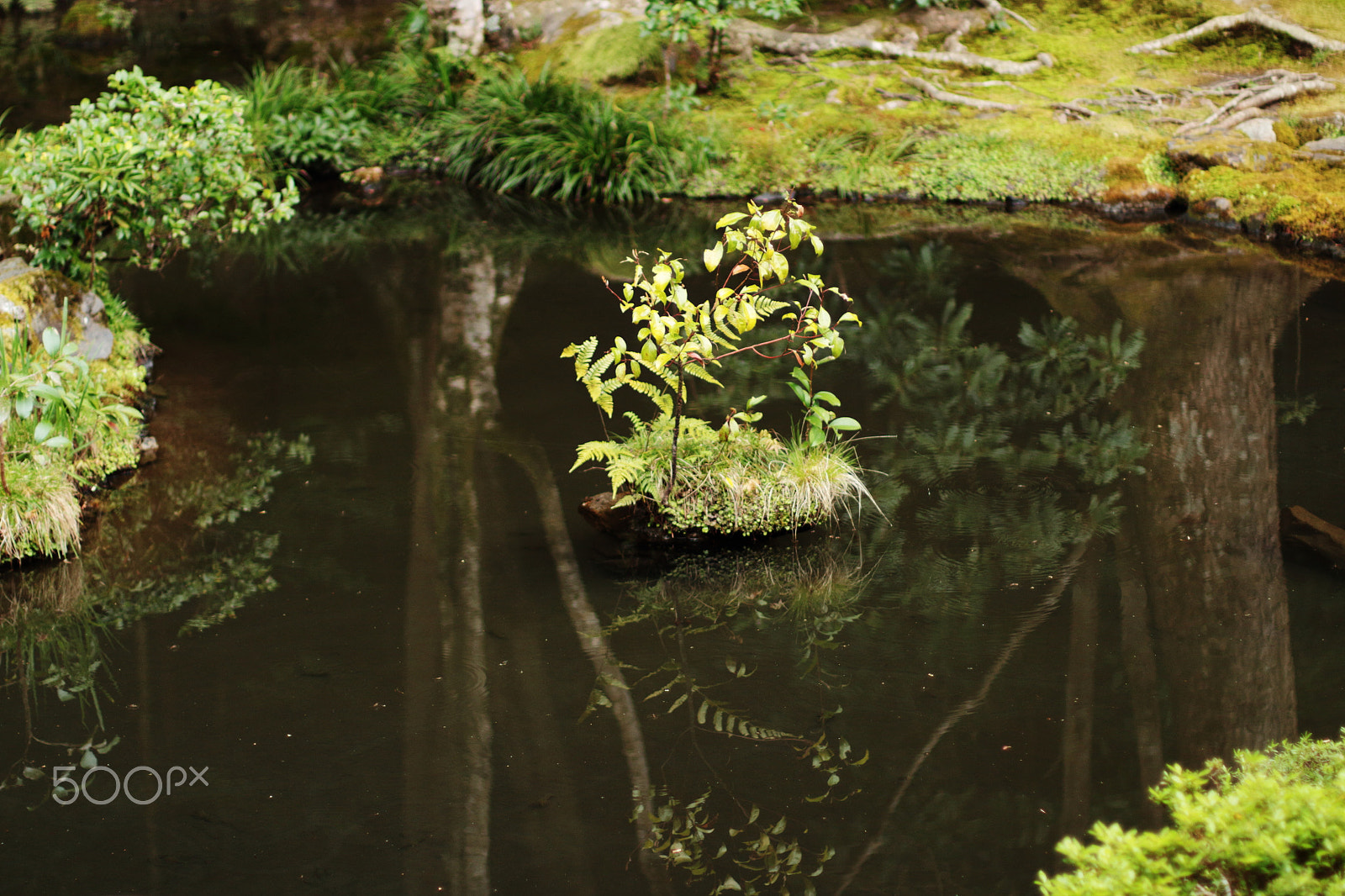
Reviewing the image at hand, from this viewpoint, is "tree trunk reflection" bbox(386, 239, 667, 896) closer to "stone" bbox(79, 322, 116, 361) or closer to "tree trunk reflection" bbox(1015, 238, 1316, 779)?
"stone" bbox(79, 322, 116, 361)

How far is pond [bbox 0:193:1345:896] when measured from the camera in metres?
3.70

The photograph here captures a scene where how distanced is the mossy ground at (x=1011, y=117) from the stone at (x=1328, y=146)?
229 millimetres

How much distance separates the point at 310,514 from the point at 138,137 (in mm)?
2752

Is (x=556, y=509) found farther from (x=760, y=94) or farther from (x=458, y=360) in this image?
(x=760, y=94)

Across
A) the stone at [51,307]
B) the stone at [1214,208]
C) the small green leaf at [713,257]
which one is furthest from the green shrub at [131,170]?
the stone at [1214,208]

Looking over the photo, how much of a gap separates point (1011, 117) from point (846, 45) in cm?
256

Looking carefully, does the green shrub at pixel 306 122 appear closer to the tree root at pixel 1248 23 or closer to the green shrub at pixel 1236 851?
the tree root at pixel 1248 23

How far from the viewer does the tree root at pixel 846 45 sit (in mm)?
13078

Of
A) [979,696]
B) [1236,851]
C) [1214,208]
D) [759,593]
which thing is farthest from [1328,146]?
[1236,851]

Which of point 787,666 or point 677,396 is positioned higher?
point 677,396

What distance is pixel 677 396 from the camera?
17.6ft

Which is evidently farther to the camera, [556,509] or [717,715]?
Result: [556,509]

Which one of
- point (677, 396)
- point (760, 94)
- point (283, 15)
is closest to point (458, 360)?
point (677, 396)

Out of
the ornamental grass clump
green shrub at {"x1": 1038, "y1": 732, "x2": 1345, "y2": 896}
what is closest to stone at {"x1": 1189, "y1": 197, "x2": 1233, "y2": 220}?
the ornamental grass clump
